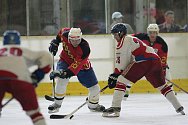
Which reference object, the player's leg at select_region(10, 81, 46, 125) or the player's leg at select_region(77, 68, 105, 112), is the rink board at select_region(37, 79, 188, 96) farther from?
the player's leg at select_region(10, 81, 46, 125)

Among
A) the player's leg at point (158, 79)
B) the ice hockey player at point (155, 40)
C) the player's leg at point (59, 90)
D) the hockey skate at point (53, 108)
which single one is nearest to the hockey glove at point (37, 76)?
the player's leg at point (158, 79)

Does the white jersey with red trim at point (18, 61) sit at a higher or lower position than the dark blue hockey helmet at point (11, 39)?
lower

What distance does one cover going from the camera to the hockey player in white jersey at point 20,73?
297 cm

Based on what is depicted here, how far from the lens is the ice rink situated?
4.46m

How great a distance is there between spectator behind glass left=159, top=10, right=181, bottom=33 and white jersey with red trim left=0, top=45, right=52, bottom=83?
5.64 meters

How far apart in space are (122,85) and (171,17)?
169 inches

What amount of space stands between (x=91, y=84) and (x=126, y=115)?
0.51 m

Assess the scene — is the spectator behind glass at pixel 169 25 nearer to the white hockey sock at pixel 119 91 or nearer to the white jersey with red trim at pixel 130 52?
the white jersey with red trim at pixel 130 52

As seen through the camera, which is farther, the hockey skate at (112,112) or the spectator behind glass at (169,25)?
the spectator behind glass at (169,25)

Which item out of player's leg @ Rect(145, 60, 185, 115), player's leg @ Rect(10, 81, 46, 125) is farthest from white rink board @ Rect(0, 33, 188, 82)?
player's leg @ Rect(10, 81, 46, 125)

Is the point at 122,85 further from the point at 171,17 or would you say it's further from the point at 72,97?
the point at 171,17

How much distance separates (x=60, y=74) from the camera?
15.6 ft

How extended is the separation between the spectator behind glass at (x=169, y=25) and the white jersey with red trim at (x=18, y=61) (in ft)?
18.5

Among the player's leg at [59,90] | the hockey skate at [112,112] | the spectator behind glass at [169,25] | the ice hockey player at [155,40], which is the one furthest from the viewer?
the spectator behind glass at [169,25]
